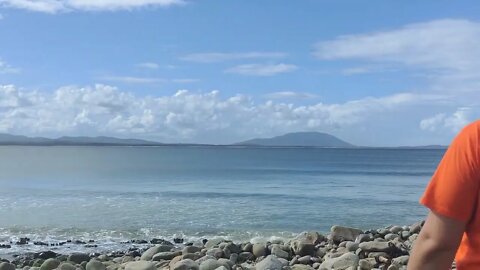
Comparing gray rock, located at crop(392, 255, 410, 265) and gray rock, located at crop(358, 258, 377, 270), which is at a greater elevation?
gray rock, located at crop(392, 255, 410, 265)

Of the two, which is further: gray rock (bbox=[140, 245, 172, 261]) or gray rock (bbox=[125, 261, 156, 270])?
gray rock (bbox=[140, 245, 172, 261])

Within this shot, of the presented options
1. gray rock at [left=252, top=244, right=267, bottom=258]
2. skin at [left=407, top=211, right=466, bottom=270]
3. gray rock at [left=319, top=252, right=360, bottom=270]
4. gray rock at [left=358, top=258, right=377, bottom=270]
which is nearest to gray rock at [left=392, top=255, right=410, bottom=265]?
gray rock at [left=358, top=258, right=377, bottom=270]

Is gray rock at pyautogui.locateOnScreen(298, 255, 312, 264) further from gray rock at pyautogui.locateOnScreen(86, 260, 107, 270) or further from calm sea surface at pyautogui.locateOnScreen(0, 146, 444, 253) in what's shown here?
calm sea surface at pyautogui.locateOnScreen(0, 146, 444, 253)

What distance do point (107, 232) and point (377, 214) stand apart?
42.9 ft

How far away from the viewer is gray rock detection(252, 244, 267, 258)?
13898 mm

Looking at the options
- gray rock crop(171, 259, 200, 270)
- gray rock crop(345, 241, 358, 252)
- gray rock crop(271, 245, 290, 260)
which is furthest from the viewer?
gray rock crop(271, 245, 290, 260)

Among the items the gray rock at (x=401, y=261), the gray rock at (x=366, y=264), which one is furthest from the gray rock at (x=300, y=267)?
the gray rock at (x=401, y=261)

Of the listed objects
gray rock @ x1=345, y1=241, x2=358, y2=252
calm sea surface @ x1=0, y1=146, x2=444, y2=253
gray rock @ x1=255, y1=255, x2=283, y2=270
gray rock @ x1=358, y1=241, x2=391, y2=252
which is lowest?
calm sea surface @ x1=0, y1=146, x2=444, y2=253

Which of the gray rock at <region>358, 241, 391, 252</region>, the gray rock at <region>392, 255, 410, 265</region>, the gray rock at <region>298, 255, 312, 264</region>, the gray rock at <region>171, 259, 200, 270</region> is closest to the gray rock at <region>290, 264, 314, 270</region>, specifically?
the gray rock at <region>298, 255, 312, 264</region>

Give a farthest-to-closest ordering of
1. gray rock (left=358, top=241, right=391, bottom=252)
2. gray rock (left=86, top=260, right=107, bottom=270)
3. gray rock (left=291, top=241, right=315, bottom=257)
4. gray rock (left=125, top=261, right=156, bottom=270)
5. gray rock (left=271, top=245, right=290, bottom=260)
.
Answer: gray rock (left=271, top=245, right=290, bottom=260) → gray rock (left=291, top=241, right=315, bottom=257) → gray rock (left=86, top=260, right=107, bottom=270) → gray rock (left=358, top=241, right=391, bottom=252) → gray rock (left=125, top=261, right=156, bottom=270)

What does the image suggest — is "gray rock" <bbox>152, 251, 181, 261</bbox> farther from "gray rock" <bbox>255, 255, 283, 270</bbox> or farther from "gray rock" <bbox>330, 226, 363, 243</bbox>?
"gray rock" <bbox>330, 226, 363, 243</bbox>

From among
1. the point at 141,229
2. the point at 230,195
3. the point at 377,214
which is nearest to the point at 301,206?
the point at 377,214

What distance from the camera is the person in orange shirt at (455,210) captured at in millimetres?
2047

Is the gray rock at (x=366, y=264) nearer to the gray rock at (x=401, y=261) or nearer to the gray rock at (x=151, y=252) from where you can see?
the gray rock at (x=401, y=261)
